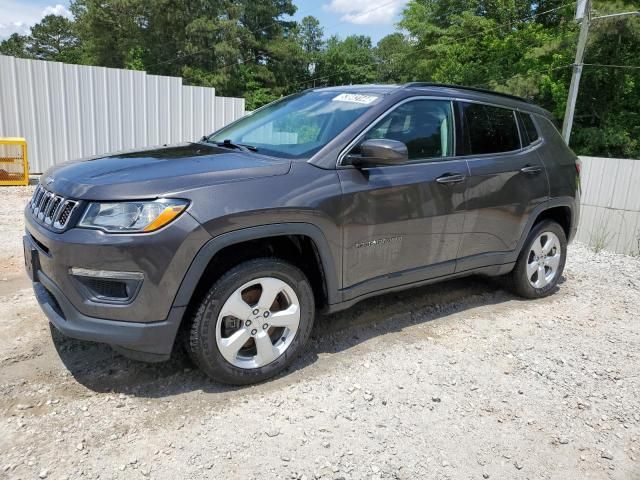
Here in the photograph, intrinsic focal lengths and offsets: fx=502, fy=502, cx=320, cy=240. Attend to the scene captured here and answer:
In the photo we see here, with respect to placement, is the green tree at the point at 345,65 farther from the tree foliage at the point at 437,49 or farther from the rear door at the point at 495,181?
the rear door at the point at 495,181

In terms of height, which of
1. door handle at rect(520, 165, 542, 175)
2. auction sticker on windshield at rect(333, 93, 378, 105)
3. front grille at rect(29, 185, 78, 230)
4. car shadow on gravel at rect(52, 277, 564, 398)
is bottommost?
car shadow on gravel at rect(52, 277, 564, 398)

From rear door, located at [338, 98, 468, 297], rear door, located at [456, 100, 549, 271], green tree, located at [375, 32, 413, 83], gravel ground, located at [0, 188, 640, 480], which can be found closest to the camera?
gravel ground, located at [0, 188, 640, 480]

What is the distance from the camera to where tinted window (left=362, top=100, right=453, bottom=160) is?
3.44 meters

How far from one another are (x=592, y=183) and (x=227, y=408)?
10361 millimetres

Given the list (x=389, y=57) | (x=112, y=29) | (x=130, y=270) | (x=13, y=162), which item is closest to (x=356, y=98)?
(x=130, y=270)

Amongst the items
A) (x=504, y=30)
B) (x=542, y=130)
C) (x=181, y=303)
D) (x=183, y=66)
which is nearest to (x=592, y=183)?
(x=542, y=130)

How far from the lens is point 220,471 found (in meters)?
2.29

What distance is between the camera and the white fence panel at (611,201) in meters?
9.79

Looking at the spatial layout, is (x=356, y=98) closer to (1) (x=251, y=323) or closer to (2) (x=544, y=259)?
(1) (x=251, y=323)

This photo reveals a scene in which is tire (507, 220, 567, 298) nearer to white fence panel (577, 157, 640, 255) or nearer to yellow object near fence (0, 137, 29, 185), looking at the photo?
white fence panel (577, 157, 640, 255)

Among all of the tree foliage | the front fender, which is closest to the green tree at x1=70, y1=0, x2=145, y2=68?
the tree foliage

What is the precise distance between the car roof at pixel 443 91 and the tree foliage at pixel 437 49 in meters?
22.4

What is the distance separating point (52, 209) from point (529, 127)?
3853mm

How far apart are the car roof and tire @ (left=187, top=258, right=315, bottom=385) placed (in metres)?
1.55
